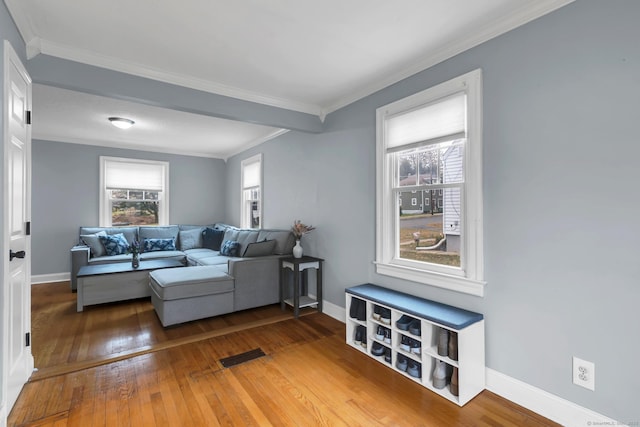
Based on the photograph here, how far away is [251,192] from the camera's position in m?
5.71

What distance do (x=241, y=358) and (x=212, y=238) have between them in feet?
11.6

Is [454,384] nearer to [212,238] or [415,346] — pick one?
[415,346]

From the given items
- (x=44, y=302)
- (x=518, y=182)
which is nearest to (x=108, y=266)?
(x=44, y=302)

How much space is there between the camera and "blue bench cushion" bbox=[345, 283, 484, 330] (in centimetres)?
199

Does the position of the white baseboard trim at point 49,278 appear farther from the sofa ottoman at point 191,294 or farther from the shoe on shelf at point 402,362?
the shoe on shelf at point 402,362

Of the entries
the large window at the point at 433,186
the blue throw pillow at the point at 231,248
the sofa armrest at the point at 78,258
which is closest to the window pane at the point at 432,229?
the large window at the point at 433,186

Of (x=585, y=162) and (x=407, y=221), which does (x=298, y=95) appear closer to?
(x=407, y=221)

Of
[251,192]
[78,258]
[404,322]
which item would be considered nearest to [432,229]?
[404,322]

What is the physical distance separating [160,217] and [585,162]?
6.57 m

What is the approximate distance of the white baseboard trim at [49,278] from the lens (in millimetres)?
4921

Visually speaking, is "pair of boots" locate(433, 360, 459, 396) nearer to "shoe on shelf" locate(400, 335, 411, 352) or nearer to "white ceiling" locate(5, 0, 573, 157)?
"shoe on shelf" locate(400, 335, 411, 352)

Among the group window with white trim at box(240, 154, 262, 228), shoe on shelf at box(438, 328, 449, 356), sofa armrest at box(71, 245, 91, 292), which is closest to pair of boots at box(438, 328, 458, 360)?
shoe on shelf at box(438, 328, 449, 356)

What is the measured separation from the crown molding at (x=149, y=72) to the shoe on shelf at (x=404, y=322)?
99.7 inches

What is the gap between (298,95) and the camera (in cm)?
325
